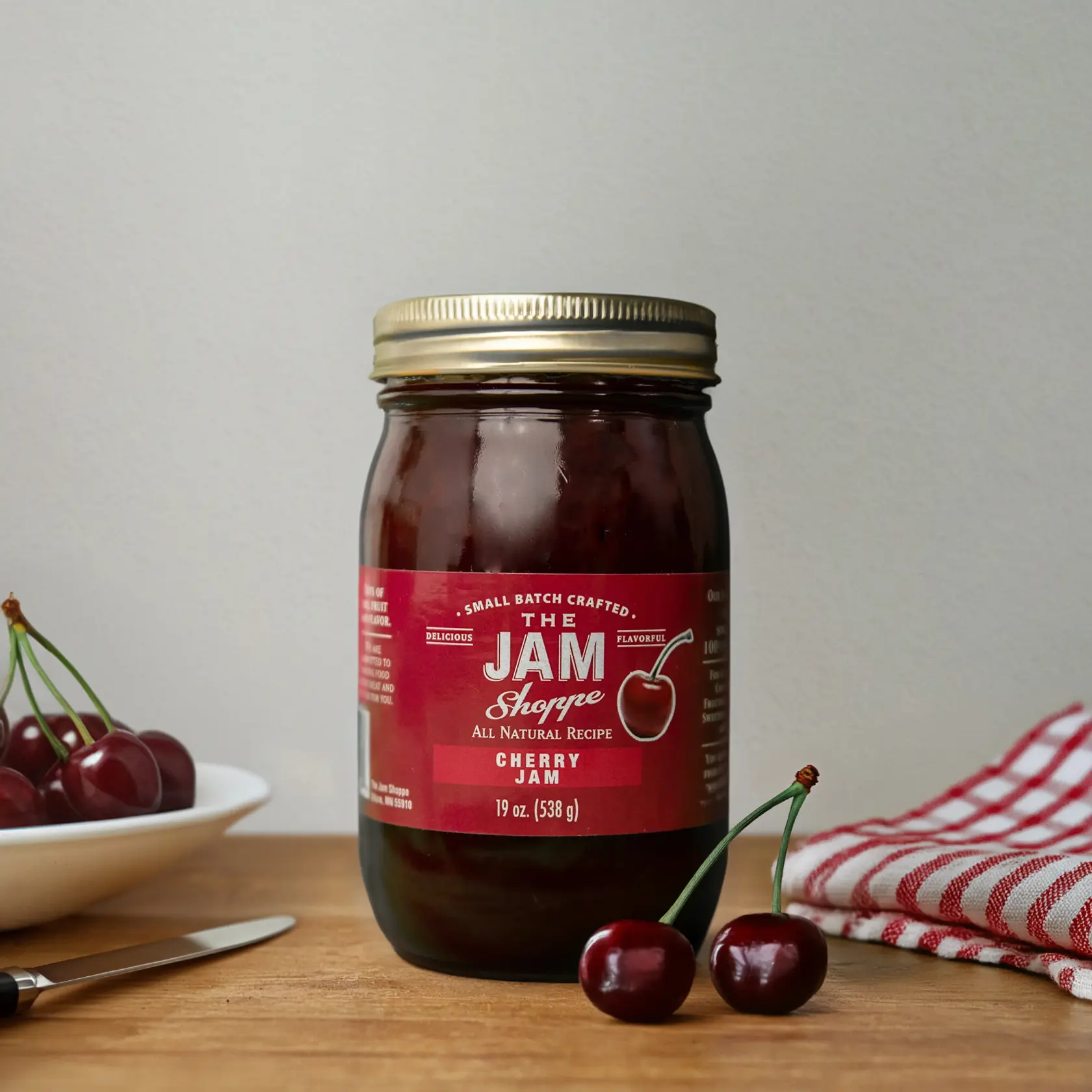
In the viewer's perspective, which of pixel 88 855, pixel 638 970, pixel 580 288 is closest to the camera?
pixel 638 970

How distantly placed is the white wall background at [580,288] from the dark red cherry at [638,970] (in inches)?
18.1

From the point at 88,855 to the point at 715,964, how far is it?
1.11ft

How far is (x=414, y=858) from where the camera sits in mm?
701

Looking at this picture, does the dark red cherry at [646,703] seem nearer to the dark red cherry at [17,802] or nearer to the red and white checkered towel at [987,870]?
the red and white checkered towel at [987,870]

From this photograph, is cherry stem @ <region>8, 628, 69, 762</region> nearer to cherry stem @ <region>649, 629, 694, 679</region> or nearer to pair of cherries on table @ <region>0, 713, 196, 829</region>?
pair of cherries on table @ <region>0, 713, 196, 829</region>

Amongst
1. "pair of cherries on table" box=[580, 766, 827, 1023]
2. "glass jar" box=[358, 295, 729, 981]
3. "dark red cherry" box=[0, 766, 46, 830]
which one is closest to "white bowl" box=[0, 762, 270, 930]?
"dark red cherry" box=[0, 766, 46, 830]

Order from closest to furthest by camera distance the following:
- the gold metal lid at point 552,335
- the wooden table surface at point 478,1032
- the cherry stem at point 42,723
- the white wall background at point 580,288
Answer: the wooden table surface at point 478,1032 < the gold metal lid at point 552,335 < the cherry stem at point 42,723 < the white wall background at point 580,288

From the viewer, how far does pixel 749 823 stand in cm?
67

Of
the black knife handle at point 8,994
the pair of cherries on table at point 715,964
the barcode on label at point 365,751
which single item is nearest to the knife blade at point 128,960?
the black knife handle at point 8,994

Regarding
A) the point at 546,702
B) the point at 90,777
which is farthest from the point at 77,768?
the point at 546,702

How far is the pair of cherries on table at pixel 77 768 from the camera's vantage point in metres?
0.76

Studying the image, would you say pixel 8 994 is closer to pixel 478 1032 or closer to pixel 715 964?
pixel 478 1032

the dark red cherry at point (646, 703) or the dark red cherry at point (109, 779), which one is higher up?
the dark red cherry at point (646, 703)

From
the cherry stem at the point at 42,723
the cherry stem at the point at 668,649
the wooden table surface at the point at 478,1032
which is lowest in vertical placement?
the wooden table surface at the point at 478,1032
